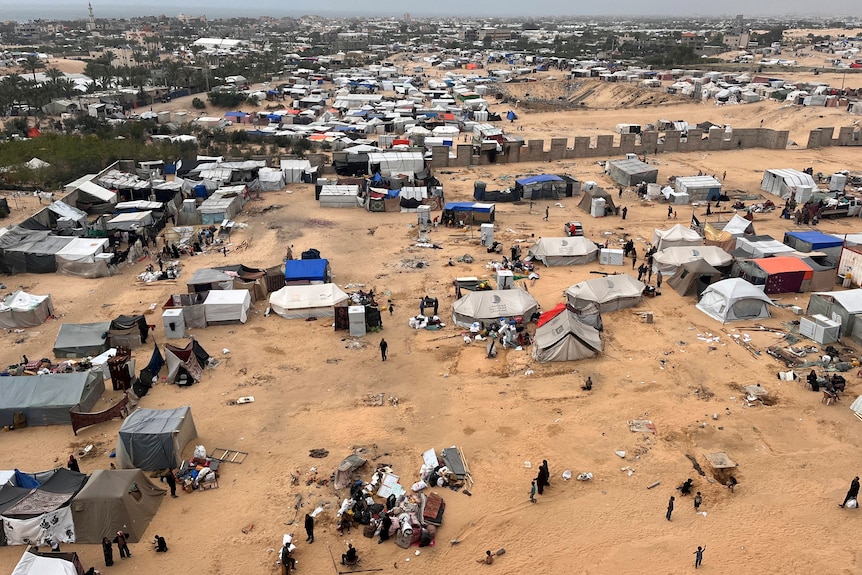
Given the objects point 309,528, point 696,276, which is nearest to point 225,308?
point 309,528

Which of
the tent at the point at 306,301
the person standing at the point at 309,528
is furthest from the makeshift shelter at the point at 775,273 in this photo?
the person standing at the point at 309,528

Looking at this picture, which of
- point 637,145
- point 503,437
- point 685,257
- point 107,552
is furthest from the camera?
point 637,145

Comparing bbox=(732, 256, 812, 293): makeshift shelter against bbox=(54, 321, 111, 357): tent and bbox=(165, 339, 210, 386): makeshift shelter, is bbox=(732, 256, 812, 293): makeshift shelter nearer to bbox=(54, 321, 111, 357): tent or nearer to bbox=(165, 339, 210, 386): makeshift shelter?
bbox=(165, 339, 210, 386): makeshift shelter

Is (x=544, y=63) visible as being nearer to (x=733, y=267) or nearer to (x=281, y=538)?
A: (x=733, y=267)

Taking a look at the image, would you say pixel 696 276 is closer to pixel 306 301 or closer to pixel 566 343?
pixel 566 343

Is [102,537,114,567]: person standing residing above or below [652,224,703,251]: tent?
below

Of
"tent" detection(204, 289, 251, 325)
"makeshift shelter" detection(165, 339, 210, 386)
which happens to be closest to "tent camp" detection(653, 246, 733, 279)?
"tent" detection(204, 289, 251, 325)

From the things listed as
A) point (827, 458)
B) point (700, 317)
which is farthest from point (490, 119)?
point (827, 458)

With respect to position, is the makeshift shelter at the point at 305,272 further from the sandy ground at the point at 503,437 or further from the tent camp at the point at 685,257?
the tent camp at the point at 685,257
